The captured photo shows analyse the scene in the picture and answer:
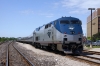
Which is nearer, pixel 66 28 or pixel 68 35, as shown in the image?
pixel 68 35

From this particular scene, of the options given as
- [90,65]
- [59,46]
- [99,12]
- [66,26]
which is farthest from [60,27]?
[99,12]

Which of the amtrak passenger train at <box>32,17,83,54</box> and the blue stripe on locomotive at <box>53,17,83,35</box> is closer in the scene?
Answer: the amtrak passenger train at <box>32,17,83,54</box>

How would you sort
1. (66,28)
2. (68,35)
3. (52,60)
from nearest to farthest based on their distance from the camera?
(52,60) → (68,35) → (66,28)

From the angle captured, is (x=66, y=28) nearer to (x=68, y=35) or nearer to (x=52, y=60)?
(x=68, y=35)

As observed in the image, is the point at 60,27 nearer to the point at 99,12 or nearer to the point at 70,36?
the point at 70,36

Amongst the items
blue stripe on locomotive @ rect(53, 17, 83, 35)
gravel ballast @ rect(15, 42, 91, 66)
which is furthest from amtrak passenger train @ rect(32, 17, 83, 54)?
gravel ballast @ rect(15, 42, 91, 66)

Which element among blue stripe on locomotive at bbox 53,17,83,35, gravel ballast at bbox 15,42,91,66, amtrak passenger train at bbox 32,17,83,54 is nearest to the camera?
gravel ballast at bbox 15,42,91,66

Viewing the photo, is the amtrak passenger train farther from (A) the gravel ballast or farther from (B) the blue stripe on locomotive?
(A) the gravel ballast

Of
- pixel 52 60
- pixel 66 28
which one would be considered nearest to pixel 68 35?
pixel 66 28

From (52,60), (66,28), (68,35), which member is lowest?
(52,60)

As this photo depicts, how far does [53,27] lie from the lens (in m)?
21.8

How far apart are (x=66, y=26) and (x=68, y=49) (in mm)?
2189

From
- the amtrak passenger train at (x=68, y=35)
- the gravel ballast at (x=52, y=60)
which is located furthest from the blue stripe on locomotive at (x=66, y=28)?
the gravel ballast at (x=52, y=60)

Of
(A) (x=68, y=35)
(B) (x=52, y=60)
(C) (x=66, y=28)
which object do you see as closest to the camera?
(B) (x=52, y=60)
